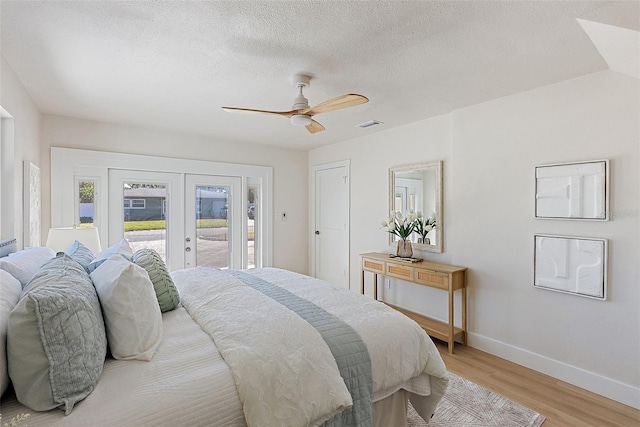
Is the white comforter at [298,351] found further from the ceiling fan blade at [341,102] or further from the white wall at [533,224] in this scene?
the white wall at [533,224]

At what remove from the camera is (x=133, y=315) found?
4.59ft

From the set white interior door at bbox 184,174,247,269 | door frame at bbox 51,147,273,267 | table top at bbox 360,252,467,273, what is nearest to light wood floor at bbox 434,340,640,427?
table top at bbox 360,252,467,273

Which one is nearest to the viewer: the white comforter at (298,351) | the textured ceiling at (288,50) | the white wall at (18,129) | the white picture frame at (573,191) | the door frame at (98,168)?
the white comforter at (298,351)

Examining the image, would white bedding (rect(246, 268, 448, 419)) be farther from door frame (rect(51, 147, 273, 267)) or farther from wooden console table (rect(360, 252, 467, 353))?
door frame (rect(51, 147, 273, 267))

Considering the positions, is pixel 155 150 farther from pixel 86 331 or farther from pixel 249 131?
pixel 86 331

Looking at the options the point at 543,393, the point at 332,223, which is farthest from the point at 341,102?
the point at 332,223

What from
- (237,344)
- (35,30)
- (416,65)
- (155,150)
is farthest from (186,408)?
(155,150)

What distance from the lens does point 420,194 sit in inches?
145

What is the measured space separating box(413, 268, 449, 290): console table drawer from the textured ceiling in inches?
66.0

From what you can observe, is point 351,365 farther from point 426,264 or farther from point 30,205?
point 30,205

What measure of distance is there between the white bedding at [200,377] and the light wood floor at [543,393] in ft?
3.17

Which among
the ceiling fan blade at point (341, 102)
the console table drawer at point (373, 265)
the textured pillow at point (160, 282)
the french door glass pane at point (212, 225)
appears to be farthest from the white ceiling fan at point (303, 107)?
the french door glass pane at point (212, 225)

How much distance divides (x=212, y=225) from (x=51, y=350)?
3623 mm

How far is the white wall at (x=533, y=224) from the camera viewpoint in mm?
2242
